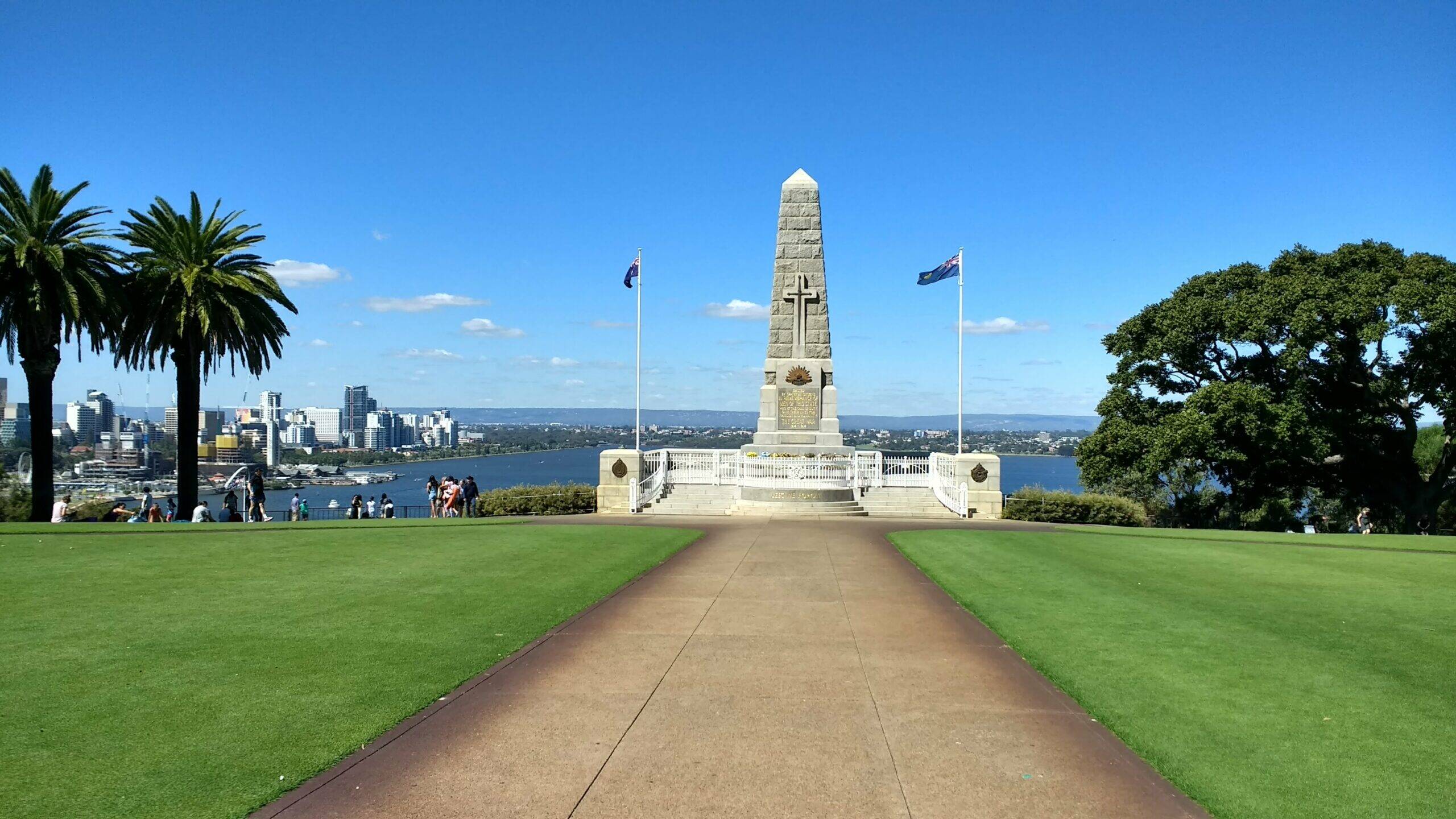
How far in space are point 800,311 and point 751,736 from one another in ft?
91.8

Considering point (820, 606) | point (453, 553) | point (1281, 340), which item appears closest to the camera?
point (820, 606)

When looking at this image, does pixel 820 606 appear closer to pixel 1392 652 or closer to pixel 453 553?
pixel 1392 652

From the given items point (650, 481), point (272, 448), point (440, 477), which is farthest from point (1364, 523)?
point (440, 477)

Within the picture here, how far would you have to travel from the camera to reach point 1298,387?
1233 inches

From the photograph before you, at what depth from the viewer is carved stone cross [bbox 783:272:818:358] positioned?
1329 inches

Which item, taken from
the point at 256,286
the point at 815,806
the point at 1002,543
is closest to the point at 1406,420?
the point at 1002,543

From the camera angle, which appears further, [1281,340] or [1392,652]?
[1281,340]

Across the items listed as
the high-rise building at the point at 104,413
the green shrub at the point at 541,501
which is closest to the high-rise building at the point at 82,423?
the high-rise building at the point at 104,413

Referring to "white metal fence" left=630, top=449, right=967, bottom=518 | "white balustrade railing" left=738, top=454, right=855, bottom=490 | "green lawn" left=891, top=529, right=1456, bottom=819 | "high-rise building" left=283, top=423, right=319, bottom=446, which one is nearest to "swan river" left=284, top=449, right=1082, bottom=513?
"high-rise building" left=283, top=423, right=319, bottom=446

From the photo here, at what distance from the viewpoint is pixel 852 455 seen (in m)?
30.2

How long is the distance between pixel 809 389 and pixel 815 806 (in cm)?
2841

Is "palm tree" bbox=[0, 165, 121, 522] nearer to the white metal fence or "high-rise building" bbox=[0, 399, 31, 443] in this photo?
the white metal fence

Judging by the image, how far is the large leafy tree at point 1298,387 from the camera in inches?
1182

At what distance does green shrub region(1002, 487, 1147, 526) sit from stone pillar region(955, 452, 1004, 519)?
862 mm
